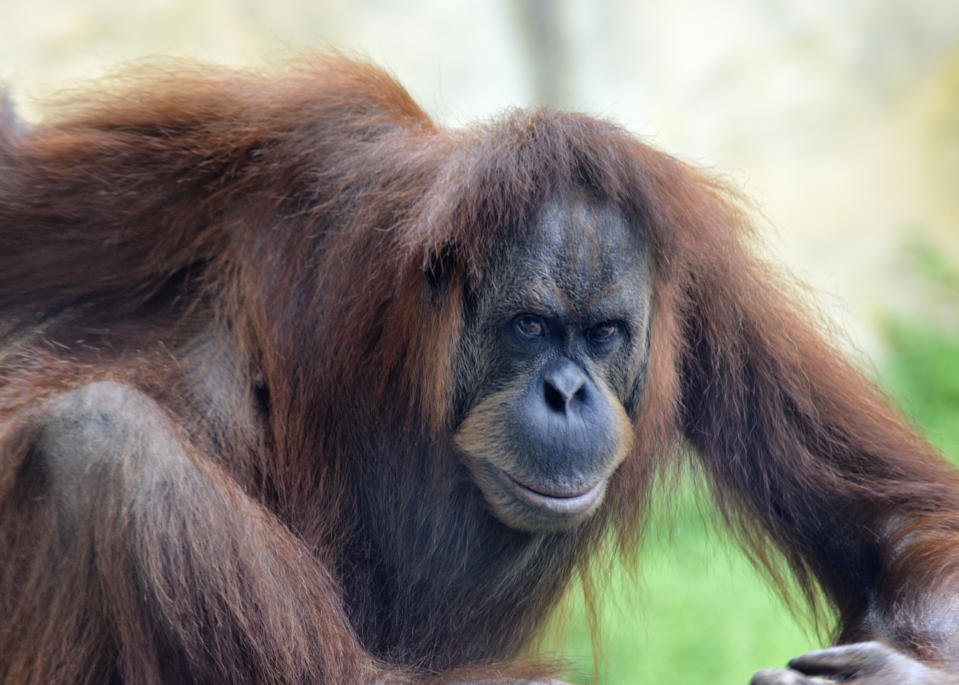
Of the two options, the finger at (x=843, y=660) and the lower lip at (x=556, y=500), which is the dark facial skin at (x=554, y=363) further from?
the finger at (x=843, y=660)

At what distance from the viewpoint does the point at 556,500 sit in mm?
2311

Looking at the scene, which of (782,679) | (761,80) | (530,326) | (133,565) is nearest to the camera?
(133,565)

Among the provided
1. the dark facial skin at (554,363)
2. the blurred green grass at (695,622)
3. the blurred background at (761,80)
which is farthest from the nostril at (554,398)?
the blurred background at (761,80)

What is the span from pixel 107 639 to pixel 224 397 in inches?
21.5

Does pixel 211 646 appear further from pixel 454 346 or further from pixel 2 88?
pixel 2 88

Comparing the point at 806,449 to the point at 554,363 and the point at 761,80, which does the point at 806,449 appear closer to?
the point at 554,363

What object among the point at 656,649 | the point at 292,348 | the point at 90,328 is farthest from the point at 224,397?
the point at 656,649

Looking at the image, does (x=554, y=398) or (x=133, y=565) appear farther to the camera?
(x=554, y=398)

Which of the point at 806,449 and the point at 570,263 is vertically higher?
the point at 570,263

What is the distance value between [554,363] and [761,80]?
549 centimetres

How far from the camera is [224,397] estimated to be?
2441 millimetres

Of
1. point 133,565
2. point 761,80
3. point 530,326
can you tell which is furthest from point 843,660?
point 761,80

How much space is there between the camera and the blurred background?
6596mm

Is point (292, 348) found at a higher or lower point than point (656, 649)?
higher
